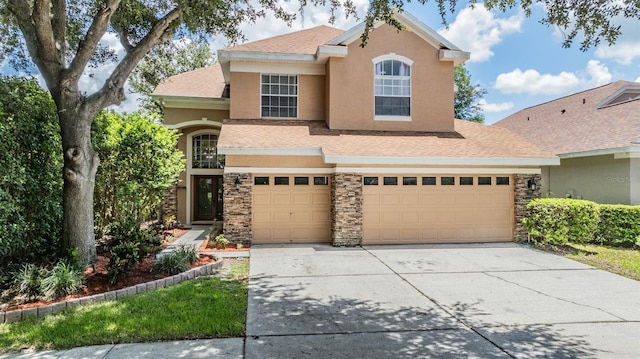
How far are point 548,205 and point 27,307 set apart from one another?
41.8 feet

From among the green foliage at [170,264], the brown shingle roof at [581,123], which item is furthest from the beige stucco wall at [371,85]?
the green foliage at [170,264]

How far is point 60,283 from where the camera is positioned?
639 centimetres

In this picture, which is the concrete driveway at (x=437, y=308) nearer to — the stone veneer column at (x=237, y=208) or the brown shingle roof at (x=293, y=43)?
the stone veneer column at (x=237, y=208)

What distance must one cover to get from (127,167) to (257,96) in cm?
512

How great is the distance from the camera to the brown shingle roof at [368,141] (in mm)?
11836

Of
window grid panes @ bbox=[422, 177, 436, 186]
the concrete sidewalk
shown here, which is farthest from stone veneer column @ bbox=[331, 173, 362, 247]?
window grid panes @ bbox=[422, 177, 436, 186]

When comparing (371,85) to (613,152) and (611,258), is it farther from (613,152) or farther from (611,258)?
(611,258)

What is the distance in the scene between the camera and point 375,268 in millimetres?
9031

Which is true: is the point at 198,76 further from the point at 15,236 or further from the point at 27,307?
the point at 27,307

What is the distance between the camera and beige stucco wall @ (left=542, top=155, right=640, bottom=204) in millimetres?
13117

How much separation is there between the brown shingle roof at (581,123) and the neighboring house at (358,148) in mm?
3200

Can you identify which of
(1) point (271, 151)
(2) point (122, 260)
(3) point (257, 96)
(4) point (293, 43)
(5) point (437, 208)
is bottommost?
(2) point (122, 260)

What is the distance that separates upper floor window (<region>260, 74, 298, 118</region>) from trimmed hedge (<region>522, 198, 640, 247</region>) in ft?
28.1

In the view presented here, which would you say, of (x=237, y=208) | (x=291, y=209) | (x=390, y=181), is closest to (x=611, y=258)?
(x=390, y=181)
